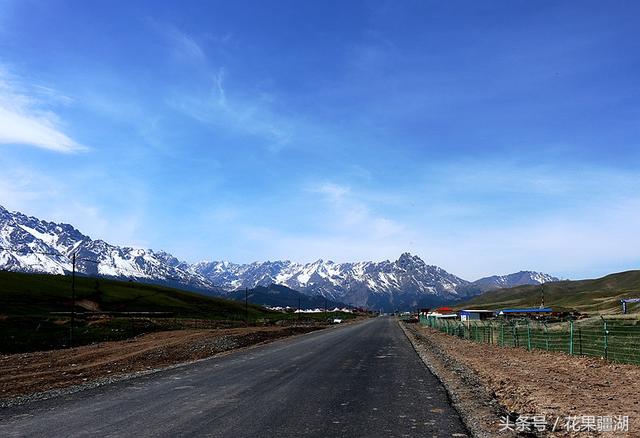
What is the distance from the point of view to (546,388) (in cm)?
1513

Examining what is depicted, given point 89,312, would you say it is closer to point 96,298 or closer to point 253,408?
point 96,298

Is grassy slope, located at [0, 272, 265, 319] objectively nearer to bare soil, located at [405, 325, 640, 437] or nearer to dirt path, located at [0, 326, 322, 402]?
dirt path, located at [0, 326, 322, 402]

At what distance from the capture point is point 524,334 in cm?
4084

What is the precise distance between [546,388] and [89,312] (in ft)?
369

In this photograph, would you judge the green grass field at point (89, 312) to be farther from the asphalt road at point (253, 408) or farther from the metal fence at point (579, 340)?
the metal fence at point (579, 340)

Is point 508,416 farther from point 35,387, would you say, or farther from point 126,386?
point 35,387

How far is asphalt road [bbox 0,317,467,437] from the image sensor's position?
34.4ft

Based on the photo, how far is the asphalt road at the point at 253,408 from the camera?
413 inches

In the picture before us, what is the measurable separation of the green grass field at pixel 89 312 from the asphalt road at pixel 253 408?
37.8 m

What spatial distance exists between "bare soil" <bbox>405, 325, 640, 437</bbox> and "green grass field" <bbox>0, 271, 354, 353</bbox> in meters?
44.1

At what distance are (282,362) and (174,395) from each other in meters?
11.0

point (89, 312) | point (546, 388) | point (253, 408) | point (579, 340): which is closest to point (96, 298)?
point (89, 312)

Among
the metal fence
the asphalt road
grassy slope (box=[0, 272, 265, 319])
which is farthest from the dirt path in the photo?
grassy slope (box=[0, 272, 265, 319])

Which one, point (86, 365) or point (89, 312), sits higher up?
point (89, 312)
